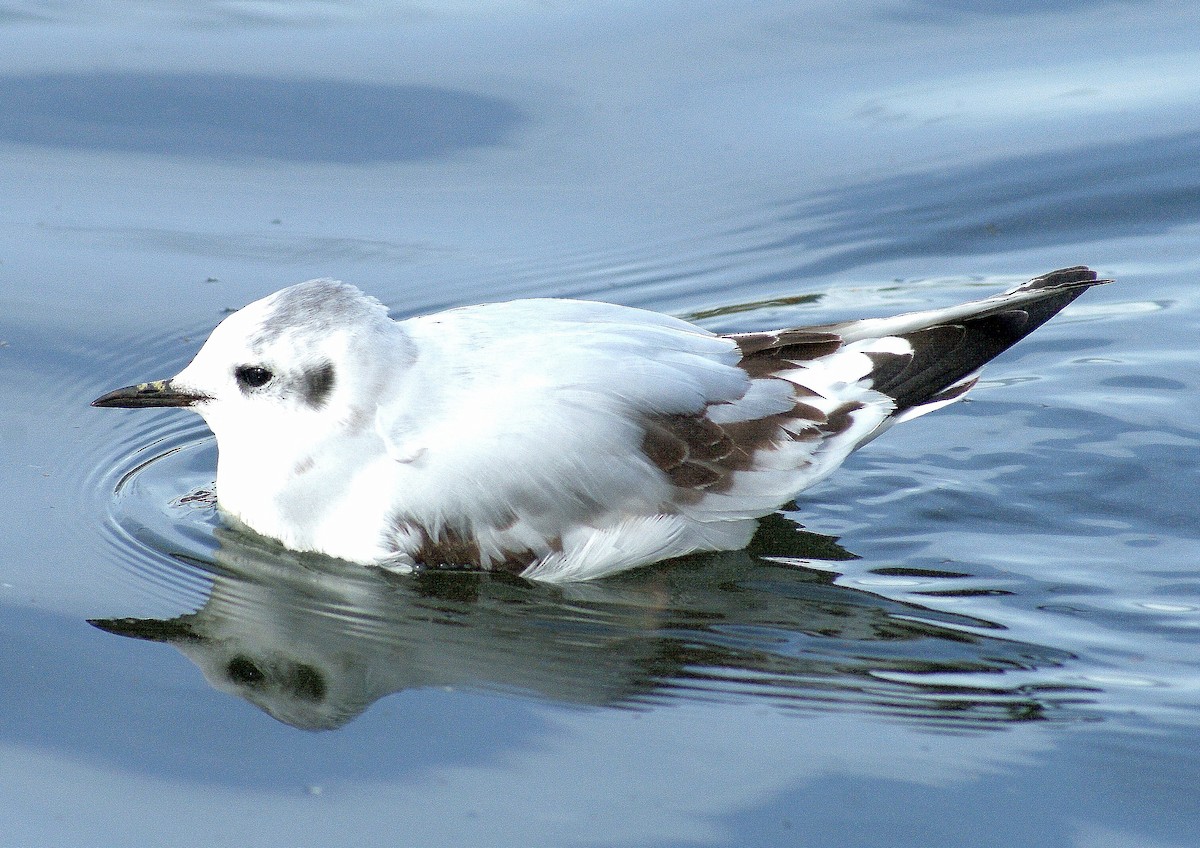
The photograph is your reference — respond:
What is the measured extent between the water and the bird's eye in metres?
0.58

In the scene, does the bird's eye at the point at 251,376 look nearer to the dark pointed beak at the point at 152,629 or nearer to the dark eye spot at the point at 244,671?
the dark pointed beak at the point at 152,629

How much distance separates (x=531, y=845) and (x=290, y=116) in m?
6.13

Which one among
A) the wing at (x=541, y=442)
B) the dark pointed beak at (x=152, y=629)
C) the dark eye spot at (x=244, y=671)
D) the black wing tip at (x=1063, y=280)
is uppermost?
the black wing tip at (x=1063, y=280)

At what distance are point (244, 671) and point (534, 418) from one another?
120 centimetres

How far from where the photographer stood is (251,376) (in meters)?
5.67

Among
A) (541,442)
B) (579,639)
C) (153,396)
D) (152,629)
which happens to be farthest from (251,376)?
(579,639)

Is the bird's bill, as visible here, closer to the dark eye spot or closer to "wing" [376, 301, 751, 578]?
"wing" [376, 301, 751, 578]

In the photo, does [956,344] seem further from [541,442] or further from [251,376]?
[251,376]

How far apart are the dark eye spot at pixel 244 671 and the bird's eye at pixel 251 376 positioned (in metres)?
1.03

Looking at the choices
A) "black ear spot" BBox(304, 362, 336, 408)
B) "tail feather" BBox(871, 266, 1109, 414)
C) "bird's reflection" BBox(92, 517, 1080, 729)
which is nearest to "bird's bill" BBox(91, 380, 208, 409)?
"black ear spot" BBox(304, 362, 336, 408)

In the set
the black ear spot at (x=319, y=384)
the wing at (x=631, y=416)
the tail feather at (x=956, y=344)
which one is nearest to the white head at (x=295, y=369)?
the black ear spot at (x=319, y=384)

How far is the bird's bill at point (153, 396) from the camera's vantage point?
5734 mm

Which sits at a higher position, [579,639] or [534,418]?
[534,418]

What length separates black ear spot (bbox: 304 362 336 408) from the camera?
18.4ft
